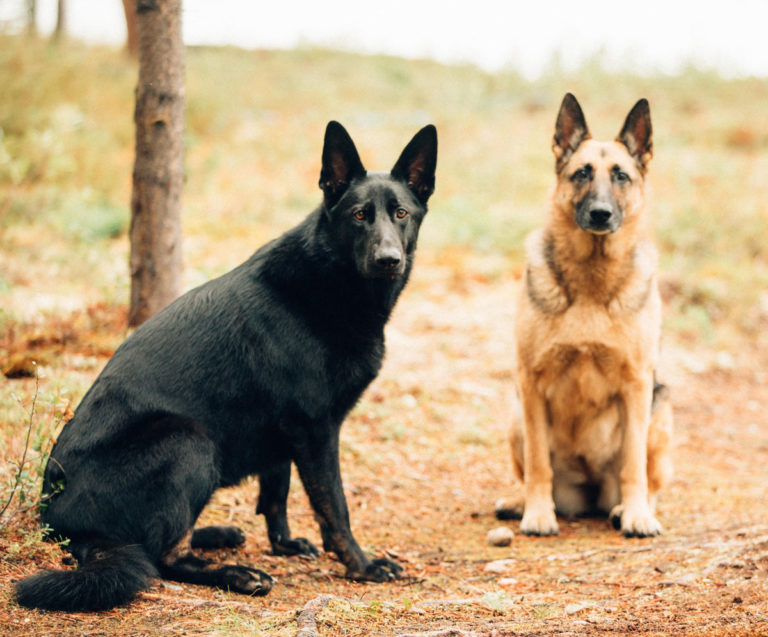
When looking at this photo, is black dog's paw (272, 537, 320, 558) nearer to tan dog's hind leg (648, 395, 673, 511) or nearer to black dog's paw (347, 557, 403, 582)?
black dog's paw (347, 557, 403, 582)

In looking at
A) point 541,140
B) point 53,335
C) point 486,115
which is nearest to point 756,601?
point 53,335

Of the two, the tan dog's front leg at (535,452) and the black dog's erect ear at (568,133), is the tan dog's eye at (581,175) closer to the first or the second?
the black dog's erect ear at (568,133)

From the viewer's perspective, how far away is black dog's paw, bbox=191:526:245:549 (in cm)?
335

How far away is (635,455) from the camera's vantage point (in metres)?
4.05

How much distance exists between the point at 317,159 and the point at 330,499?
9755 millimetres

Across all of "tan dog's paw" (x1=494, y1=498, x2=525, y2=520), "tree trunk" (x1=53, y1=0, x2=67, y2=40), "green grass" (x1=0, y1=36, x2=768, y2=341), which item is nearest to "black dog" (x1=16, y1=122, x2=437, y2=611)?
"tan dog's paw" (x1=494, y1=498, x2=525, y2=520)

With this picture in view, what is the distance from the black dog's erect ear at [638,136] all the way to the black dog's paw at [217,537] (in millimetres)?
3049

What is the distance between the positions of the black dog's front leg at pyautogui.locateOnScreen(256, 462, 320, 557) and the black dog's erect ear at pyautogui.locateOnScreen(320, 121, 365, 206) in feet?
4.34

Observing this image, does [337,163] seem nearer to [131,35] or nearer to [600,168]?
[600,168]

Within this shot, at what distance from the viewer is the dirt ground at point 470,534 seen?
2.35m

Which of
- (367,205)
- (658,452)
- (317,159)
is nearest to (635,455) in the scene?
(658,452)

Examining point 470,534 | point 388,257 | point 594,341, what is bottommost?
point 470,534

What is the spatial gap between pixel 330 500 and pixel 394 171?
61.7 inches

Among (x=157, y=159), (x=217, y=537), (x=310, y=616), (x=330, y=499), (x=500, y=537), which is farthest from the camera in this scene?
(x=157, y=159)
